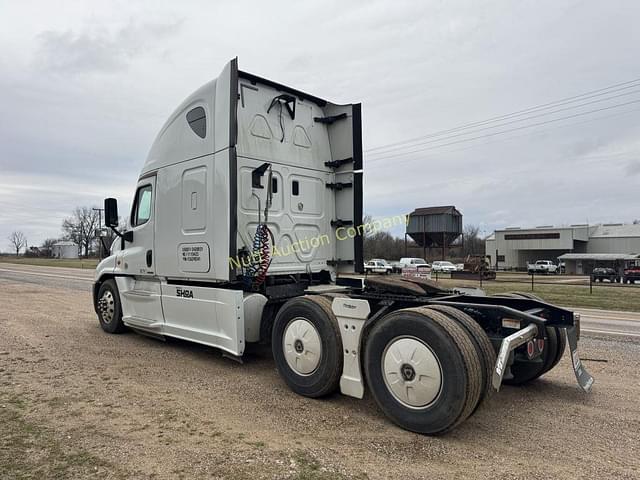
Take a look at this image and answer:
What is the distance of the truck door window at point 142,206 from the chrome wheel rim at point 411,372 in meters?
4.77

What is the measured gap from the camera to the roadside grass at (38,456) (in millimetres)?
3250

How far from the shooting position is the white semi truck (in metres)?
3.92

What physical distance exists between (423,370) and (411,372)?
12cm

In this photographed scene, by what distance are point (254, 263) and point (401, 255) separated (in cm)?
6666

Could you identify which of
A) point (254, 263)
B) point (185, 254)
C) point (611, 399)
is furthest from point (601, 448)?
point (185, 254)

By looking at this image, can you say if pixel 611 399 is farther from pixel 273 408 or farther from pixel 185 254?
pixel 185 254

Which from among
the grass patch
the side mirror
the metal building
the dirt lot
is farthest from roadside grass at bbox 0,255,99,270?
the metal building

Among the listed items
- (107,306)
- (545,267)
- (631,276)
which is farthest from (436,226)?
(107,306)

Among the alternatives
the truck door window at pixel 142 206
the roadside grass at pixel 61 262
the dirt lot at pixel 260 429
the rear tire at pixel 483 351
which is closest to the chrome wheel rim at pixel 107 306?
the truck door window at pixel 142 206

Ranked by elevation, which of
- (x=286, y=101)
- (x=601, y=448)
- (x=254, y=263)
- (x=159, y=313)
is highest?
(x=286, y=101)

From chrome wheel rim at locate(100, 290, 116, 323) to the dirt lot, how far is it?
77.9 inches

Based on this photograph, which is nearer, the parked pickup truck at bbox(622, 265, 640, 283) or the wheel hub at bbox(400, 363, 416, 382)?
the wheel hub at bbox(400, 363, 416, 382)

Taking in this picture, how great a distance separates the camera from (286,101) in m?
6.77

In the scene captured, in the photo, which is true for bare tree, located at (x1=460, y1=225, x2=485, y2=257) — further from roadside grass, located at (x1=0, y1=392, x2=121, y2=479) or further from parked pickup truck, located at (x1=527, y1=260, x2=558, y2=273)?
roadside grass, located at (x1=0, y1=392, x2=121, y2=479)
